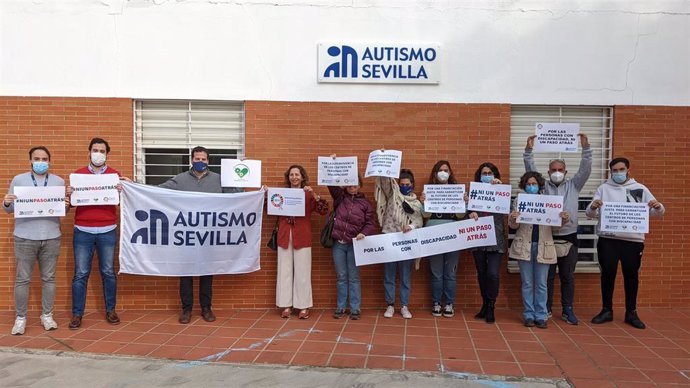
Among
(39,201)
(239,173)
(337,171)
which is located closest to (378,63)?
(337,171)

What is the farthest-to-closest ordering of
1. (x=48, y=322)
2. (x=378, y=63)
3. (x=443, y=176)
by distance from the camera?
(x=378, y=63)
(x=443, y=176)
(x=48, y=322)

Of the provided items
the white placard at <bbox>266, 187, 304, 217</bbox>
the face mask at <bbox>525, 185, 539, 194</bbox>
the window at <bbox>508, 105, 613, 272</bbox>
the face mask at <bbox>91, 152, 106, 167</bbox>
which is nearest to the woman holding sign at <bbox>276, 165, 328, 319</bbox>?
the white placard at <bbox>266, 187, 304, 217</bbox>

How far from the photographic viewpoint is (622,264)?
5508mm

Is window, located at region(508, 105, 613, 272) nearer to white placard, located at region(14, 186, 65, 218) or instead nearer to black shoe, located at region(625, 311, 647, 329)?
black shoe, located at region(625, 311, 647, 329)

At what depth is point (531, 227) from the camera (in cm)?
539

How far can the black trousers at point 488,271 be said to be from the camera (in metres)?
5.52

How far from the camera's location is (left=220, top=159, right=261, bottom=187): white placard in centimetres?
562

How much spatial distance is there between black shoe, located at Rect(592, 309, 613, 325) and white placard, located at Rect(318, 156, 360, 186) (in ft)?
10.5

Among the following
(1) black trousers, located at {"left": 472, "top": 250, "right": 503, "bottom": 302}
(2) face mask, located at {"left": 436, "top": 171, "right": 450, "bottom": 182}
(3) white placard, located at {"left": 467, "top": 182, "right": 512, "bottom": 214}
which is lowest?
(1) black trousers, located at {"left": 472, "top": 250, "right": 503, "bottom": 302}

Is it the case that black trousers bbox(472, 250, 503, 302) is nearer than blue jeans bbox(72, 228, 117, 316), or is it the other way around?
blue jeans bbox(72, 228, 117, 316)

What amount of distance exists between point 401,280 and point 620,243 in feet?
8.31

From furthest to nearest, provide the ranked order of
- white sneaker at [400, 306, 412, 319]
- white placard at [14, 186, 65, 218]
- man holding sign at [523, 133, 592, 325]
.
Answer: white sneaker at [400, 306, 412, 319], man holding sign at [523, 133, 592, 325], white placard at [14, 186, 65, 218]

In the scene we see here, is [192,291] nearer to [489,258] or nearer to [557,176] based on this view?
[489,258]

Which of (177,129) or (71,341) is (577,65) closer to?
(177,129)
